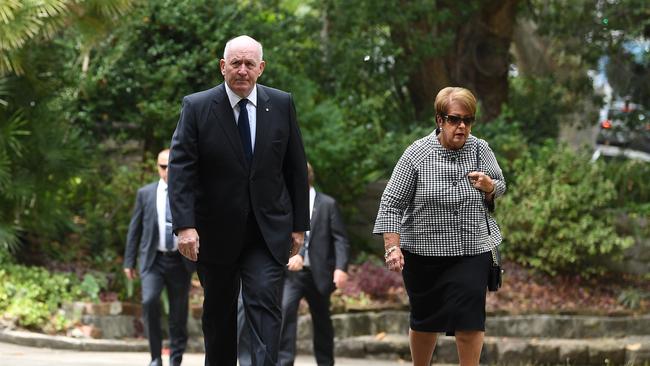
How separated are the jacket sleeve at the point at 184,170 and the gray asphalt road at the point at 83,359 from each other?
439 centimetres

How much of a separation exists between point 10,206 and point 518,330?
20.1 feet

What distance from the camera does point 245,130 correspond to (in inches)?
286

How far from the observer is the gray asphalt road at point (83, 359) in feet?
38.0

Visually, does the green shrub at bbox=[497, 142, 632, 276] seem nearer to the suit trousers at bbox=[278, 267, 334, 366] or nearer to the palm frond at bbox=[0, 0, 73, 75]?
the palm frond at bbox=[0, 0, 73, 75]

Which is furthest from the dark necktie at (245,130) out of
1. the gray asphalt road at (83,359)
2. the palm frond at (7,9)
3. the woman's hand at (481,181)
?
the palm frond at (7,9)

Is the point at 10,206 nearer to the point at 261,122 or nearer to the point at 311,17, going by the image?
the point at 311,17

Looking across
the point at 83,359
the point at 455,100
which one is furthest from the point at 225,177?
the point at 83,359

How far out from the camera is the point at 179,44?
17750 millimetres

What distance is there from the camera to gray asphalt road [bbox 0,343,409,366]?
38.0 feet

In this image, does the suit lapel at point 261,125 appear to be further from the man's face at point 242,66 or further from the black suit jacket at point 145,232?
the black suit jacket at point 145,232

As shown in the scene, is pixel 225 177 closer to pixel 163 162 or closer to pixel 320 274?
pixel 320 274

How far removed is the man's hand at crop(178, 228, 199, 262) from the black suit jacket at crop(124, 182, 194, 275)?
4.35 meters

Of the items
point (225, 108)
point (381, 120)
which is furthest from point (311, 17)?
point (225, 108)

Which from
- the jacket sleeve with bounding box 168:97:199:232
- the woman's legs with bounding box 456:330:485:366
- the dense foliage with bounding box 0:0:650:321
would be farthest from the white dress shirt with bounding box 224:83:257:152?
the dense foliage with bounding box 0:0:650:321
